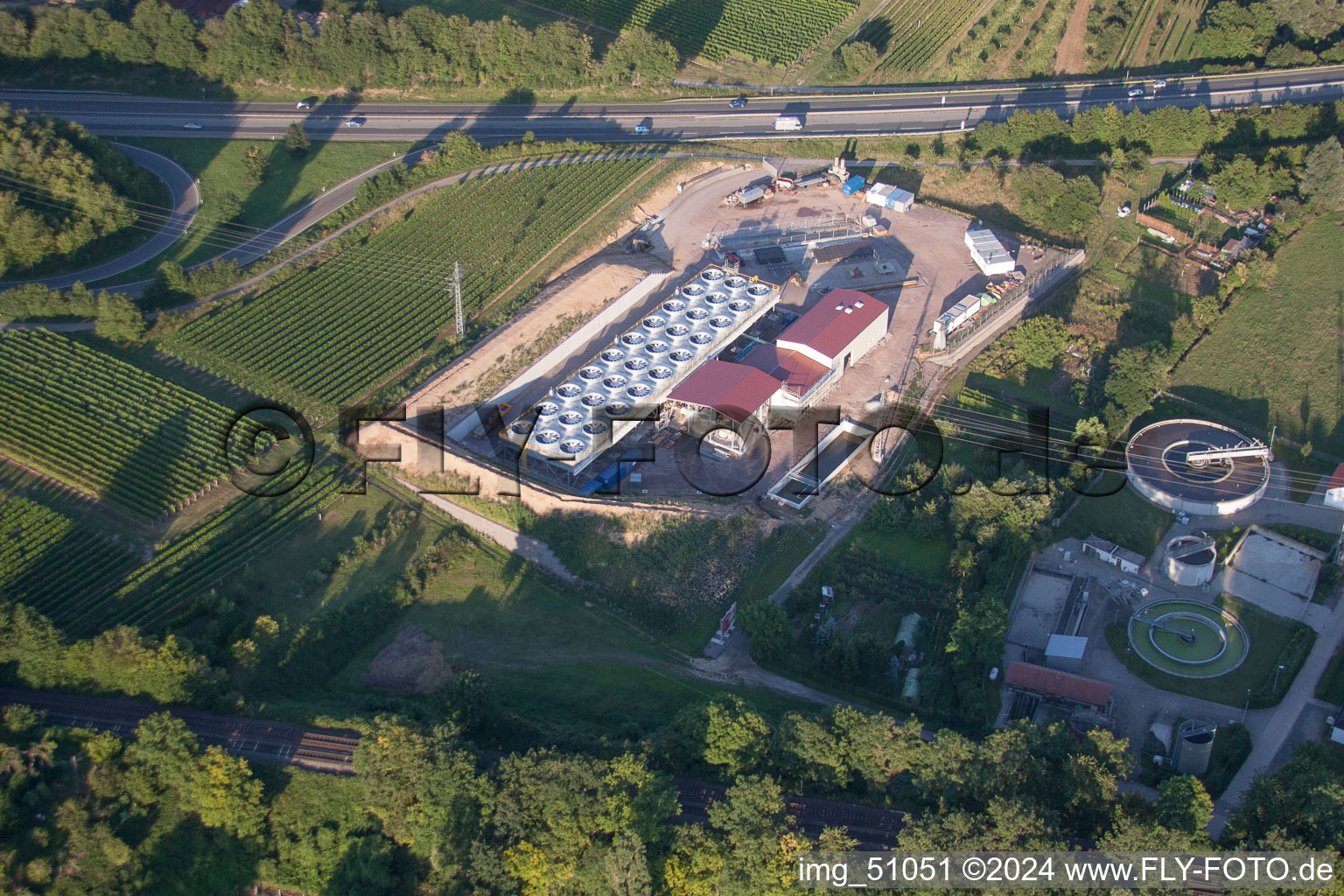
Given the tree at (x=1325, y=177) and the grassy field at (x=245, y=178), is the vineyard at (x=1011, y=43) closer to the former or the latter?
the tree at (x=1325, y=177)

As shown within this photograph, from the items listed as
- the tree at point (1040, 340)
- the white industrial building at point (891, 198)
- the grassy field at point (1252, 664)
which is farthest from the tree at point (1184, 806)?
the white industrial building at point (891, 198)

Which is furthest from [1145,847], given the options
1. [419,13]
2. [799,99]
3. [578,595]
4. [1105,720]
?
[419,13]

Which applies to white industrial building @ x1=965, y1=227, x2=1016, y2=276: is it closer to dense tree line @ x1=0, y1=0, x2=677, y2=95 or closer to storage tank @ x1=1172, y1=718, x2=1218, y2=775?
storage tank @ x1=1172, y1=718, x2=1218, y2=775

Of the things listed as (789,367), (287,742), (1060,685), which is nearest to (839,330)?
(789,367)

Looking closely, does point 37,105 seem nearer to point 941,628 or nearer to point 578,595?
point 578,595

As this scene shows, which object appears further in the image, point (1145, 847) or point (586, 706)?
point (586, 706)

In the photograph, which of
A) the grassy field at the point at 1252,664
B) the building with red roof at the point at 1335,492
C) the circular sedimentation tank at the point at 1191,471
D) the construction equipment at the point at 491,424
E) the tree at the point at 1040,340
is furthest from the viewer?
the tree at the point at 1040,340

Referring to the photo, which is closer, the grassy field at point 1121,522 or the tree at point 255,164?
the grassy field at point 1121,522

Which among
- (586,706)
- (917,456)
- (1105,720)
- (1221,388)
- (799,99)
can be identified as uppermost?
(799,99)

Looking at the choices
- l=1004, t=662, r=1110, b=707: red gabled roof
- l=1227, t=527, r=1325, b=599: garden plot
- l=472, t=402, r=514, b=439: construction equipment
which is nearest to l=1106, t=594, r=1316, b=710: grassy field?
l=1227, t=527, r=1325, b=599: garden plot
